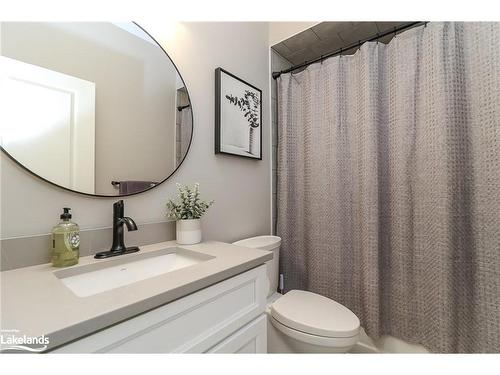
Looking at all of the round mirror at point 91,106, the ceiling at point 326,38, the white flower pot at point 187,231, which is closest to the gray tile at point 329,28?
the ceiling at point 326,38

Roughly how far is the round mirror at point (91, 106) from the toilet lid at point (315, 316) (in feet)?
2.78

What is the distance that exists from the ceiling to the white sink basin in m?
1.54

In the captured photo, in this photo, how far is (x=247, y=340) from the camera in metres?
0.71

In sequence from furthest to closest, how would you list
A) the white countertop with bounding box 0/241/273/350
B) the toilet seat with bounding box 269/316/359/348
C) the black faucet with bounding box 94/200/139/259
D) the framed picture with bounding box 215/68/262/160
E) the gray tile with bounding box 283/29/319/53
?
the gray tile with bounding box 283/29/319/53
the framed picture with bounding box 215/68/262/160
the toilet seat with bounding box 269/316/359/348
the black faucet with bounding box 94/200/139/259
the white countertop with bounding box 0/241/273/350

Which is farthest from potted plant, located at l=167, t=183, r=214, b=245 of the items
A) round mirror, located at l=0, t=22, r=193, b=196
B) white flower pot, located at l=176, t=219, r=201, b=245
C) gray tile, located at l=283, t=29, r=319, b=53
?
gray tile, located at l=283, t=29, r=319, b=53

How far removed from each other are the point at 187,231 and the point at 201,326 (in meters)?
0.41

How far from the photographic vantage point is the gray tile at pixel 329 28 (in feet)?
4.40

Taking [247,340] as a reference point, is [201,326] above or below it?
above

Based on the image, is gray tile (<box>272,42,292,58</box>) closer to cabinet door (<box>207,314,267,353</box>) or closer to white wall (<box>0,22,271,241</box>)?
white wall (<box>0,22,271,241</box>)

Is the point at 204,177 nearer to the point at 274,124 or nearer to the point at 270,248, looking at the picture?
the point at 270,248

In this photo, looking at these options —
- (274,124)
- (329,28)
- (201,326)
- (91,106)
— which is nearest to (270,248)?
(201,326)

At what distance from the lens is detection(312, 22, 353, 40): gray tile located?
1340 millimetres
